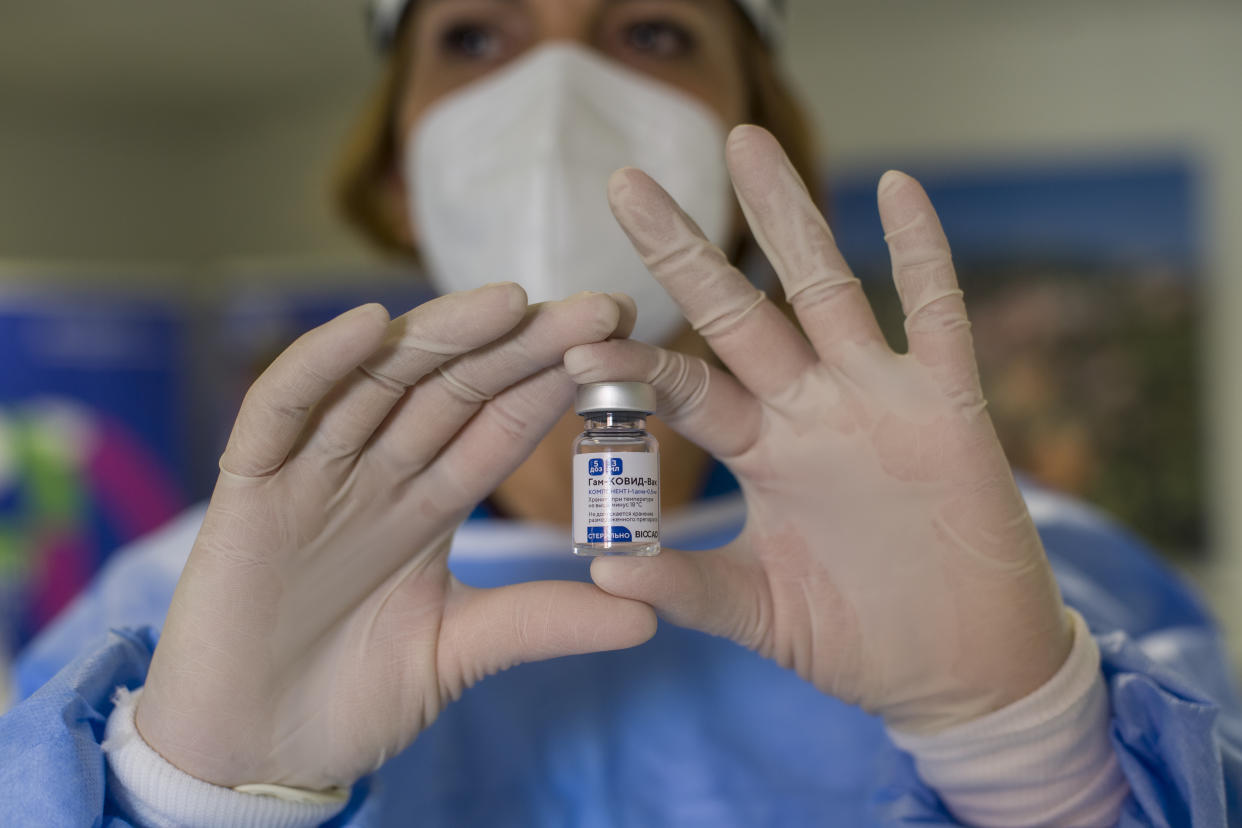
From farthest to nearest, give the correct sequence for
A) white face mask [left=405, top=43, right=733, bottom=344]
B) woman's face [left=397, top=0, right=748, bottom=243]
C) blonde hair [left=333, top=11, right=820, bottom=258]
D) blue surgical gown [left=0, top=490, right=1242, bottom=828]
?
blonde hair [left=333, top=11, right=820, bottom=258], woman's face [left=397, top=0, right=748, bottom=243], white face mask [left=405, top=43, right=733, bottom=344], blue surgical gown [left=0, top=490, right=1242, bottom=828]

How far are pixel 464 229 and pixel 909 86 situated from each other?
98.0 inches

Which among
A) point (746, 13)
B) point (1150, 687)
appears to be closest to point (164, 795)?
point (1150, 687)

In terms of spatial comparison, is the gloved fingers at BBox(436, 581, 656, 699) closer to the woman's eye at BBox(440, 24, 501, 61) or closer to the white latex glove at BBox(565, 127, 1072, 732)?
the white latex glove at BBox(565, 127, 1072, 732)

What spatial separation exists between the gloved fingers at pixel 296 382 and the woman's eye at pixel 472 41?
0.60 m

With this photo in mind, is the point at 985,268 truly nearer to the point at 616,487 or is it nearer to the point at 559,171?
the point at 559,171

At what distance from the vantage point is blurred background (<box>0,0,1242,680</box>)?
111 inches

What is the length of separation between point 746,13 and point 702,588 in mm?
759

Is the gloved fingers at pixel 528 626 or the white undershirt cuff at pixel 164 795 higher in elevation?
the gloved fingers at pixel 528 626

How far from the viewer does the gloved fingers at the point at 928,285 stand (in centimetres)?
60

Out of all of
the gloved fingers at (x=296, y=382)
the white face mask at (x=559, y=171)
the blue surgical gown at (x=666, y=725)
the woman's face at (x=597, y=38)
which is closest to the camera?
the gloved fingers at (x=296, y=382)

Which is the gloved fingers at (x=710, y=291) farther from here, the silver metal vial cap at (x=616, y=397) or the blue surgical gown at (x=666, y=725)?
the blue surgical gown at (x=666, y=725)

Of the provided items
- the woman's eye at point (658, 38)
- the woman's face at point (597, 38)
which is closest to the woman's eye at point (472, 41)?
the woman's face at point (597, 38)

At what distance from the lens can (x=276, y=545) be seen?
0.61 m

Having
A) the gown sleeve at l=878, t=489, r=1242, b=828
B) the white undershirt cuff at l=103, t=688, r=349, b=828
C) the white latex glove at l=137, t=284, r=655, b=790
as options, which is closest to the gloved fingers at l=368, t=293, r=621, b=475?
the white latex glove at l=137, t=284, r=655, b=790
